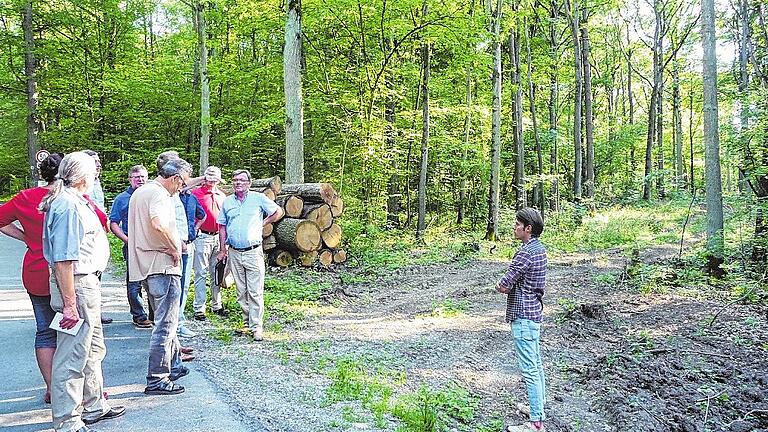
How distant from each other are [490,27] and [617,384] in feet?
42.3

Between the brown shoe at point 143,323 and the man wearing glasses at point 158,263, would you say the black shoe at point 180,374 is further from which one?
the brown shoe at point 143,323

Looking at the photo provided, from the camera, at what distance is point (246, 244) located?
6.27 meters

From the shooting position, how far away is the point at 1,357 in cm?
532

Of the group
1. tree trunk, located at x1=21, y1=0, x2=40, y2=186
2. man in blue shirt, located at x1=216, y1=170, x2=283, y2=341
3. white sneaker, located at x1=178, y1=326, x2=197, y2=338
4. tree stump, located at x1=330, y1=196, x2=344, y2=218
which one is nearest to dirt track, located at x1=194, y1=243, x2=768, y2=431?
man in blue shirt, located at x1=216, y1=170, x2=283, y2=341

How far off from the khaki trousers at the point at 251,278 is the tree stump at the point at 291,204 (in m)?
4.60

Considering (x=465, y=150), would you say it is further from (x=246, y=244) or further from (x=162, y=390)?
(x=162, y=390)

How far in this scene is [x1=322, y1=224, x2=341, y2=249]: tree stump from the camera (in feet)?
37.4

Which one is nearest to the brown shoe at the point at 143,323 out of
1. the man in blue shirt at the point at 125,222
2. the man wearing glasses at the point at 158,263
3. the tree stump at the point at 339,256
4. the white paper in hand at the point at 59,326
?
the man in blue shirt at the point at 125,222

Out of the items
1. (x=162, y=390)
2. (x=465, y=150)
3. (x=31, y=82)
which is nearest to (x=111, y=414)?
(x=162, y=390)

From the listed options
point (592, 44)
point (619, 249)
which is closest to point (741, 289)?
point (619, 249)

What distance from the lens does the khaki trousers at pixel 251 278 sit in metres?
6.29

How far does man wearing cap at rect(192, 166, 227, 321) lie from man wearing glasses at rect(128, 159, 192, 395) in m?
2.31

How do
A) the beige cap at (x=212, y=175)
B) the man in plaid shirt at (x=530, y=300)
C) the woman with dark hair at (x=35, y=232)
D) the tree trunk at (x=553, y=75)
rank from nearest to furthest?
the woman with dark hair at (x=35, y=232)
the man in plaid shirt at (x=530, y=300)
the beige cap at (x=212, y=175)
the tree trunk at (x=553, y=75)

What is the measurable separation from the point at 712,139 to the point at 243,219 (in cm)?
853
